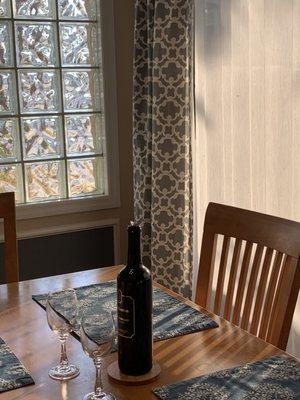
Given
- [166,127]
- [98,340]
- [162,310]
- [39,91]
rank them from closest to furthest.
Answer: [98,340] < [162,310] < [166,127] < [39,91]

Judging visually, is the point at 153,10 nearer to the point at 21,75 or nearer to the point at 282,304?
the point at 21,75

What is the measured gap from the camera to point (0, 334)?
1592 mm

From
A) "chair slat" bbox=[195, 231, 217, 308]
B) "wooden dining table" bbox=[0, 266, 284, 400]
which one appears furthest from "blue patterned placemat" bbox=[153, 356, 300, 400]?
"chair slat" bbox=[195, 231, 217, 308]

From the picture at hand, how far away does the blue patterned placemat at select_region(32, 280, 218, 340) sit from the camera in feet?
5.22

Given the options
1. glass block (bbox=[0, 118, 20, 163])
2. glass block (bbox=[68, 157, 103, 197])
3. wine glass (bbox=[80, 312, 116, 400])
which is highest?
glass block (bbox=[0, 118, 20, 163])

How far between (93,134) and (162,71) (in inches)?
24.6

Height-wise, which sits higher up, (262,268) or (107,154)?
(107,154)

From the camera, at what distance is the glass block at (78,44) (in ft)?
10.8

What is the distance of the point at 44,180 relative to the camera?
3.34 metres

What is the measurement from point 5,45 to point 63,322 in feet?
6.99

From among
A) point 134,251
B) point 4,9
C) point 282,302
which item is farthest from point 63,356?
point 4,9

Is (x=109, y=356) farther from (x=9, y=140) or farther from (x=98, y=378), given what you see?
(x=9, y=140)

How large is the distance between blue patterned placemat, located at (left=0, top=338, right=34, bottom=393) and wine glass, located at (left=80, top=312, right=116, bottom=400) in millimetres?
164

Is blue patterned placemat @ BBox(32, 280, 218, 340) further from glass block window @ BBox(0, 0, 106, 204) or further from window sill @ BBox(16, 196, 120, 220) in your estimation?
glass block window @ BBox(0, 0, 106, 204)
